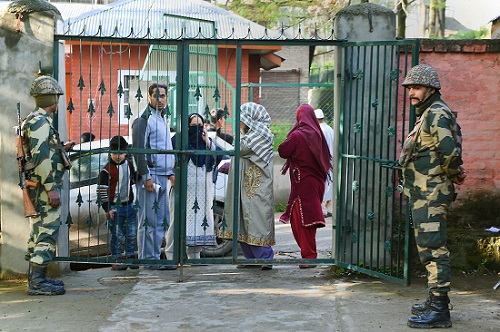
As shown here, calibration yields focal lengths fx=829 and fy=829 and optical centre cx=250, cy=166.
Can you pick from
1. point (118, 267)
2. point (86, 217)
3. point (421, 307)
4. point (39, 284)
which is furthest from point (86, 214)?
point (421, 307)

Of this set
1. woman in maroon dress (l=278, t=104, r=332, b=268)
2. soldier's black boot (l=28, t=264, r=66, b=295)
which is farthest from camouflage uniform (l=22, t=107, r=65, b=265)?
woman in maroon dress (l=278, t=104, r=332, b=268)

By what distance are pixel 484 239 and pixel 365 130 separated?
5.07 feet

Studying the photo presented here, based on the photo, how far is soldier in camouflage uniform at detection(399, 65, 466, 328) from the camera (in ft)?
20.5

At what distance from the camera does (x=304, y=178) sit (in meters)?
8.65

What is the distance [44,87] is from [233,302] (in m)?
2.49

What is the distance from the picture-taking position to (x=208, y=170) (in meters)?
8.66

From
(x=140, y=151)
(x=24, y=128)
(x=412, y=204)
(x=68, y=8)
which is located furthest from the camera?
(x=68, y=8)

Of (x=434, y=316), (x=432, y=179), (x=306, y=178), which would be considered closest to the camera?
(x=434, y=316)

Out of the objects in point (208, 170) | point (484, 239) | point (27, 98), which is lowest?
point (484, 239)

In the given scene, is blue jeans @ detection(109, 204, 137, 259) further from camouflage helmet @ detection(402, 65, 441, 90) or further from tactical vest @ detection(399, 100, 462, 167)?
camouflage helmet @ detection(402, 65, 441, 90)

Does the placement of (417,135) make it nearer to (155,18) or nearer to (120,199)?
(120,199)

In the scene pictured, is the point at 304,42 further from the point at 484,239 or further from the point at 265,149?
the point at 484,239

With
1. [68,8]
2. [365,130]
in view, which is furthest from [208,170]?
[68,8]

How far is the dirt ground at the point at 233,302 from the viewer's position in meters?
6.43
